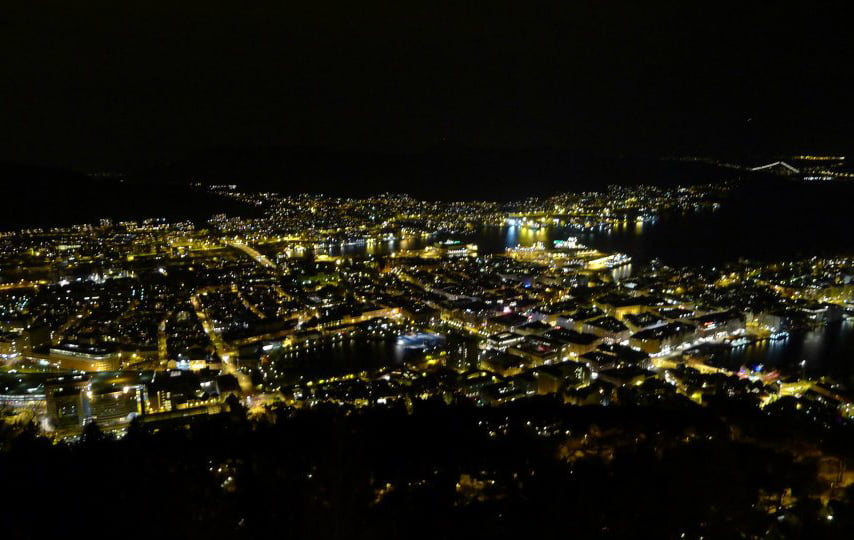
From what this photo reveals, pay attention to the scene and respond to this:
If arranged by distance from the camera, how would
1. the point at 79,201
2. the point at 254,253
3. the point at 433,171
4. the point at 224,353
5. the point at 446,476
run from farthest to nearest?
the point at 433,171
the point at 79,201
the point at 254,253
the point at 224,353
the point at 446,476

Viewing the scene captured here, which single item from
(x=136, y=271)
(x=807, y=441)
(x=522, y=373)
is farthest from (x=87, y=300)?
(x=807, y=441)

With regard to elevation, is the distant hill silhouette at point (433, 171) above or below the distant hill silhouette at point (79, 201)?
above

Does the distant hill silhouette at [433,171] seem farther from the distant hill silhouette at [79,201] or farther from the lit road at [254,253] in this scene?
the lit road at [254,253]

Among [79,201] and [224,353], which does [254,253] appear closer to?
[224,353]

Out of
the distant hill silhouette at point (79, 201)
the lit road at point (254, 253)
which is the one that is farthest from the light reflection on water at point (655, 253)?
the distant hill silhouette at point (79, 201)

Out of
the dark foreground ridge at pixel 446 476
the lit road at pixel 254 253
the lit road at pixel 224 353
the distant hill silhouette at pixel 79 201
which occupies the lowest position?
the lit road at pixel 224 353

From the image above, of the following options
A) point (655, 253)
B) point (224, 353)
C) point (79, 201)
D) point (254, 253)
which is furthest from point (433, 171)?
point (224, 353)

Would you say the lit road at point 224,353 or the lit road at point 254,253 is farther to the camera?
the lit road at point 254,253

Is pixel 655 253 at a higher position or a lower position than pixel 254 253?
higher

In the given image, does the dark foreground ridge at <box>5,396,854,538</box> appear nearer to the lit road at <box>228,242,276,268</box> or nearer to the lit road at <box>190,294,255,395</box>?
the lit road at <box>190,294,255,395</box>

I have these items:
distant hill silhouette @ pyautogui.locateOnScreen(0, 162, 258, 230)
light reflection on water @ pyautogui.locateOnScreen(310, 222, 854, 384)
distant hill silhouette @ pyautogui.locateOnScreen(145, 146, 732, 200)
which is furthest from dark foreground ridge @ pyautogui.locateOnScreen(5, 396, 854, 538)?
distant hill silhouette @ pyautogui.locateOnScreen(145, 146, 732, 200)

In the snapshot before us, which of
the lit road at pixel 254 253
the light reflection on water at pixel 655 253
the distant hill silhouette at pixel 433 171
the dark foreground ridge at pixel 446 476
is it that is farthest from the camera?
the distant hill silhouette at pixel 433 171
